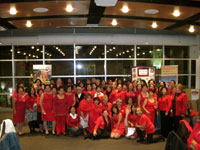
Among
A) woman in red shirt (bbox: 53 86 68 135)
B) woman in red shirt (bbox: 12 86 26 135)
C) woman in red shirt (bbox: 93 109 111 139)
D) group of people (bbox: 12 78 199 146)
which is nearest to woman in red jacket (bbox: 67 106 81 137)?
group of people (bbox: 12 78 199 146)

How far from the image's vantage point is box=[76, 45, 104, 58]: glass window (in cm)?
1040

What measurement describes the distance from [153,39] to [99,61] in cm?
276

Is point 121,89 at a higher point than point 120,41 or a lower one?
lower

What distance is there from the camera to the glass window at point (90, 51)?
34.1 ft

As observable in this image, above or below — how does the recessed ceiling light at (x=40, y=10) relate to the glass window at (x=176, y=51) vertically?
above

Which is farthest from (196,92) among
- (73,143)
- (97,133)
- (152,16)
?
(73,143)

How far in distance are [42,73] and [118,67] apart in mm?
3665

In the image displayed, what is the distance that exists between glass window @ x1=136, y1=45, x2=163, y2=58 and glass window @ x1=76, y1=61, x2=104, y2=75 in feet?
6.63

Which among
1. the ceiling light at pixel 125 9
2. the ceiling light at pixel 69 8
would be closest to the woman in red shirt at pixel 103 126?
the ceiling light at pixel 125 9

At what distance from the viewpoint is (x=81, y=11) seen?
5875 millimetres

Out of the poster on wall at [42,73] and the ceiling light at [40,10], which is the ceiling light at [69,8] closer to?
the ceiling light at [40,10]

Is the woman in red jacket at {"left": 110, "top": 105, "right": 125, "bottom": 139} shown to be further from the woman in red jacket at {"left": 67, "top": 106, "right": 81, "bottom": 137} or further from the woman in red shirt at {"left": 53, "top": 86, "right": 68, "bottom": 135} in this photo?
the woman in red shirt at {"left": 53, "top": 86, "right": 68, "bottom": 135}

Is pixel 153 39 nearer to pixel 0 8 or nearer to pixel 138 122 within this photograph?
pixel 138 122

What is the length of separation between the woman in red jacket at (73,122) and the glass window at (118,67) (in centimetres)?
490
